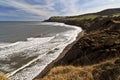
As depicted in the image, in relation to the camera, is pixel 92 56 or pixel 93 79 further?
pixel 92 56

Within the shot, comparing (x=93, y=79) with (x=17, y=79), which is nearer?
(x=93, y=79)

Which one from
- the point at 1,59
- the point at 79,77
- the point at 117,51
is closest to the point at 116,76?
the point at 79,77

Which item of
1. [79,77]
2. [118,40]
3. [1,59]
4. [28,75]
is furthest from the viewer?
[1,59]

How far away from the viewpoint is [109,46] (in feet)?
61.3

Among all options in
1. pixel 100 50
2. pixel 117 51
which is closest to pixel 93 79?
pixel 117 51

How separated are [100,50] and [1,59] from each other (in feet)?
50.5

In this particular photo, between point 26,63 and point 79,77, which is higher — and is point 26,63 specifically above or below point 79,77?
below

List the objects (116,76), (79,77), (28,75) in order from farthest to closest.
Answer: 1. (28,75)
2. (79,77)
3. (116,76)

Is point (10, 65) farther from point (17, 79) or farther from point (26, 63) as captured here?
point (17, 79)

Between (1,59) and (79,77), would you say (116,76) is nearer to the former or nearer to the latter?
(79,77)

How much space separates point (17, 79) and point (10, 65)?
5732 millimetres

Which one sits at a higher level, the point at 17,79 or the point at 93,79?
Answer: the point at 93,79

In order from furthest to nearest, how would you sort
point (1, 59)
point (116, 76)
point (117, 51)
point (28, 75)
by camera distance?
Result: point (1, 59) < point (28, 75) < point (117, 51) < point (116, 76)

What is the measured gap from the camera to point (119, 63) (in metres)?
12.1
